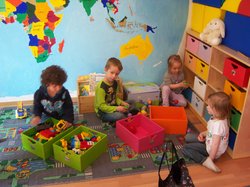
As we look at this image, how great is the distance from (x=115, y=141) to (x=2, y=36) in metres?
1.58

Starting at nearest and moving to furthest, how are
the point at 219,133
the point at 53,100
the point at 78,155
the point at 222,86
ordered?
the point at 78,155 < the point at 219,133 < the point at 53,100 < the point at 222,86

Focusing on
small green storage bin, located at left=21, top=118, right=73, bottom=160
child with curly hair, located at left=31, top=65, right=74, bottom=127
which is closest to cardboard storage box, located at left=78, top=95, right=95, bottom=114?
child with curly hair, located at left=31, top=65, right=74, bottom=127

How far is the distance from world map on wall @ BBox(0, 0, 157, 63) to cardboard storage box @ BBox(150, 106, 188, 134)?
812 millimetres

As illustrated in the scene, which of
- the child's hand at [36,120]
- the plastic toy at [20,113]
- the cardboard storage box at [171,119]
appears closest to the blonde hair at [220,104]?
the cardboard storage box at [171,119]

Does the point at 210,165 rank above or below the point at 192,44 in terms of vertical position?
below

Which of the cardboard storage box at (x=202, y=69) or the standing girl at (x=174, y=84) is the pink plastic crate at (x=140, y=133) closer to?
the standing girl at (x=174, y=84)

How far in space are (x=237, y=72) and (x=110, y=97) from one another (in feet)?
3.93

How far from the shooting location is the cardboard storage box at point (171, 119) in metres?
2.51

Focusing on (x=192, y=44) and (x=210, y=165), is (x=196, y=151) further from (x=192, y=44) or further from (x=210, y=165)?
(x=192, y=44)

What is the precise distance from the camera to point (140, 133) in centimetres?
252

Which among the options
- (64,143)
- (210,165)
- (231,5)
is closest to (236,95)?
(210,165)

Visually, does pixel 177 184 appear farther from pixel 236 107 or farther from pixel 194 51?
pixel 194 51

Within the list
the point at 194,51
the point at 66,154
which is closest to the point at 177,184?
the point at 66,154

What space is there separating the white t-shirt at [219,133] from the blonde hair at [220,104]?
1.9 inches
